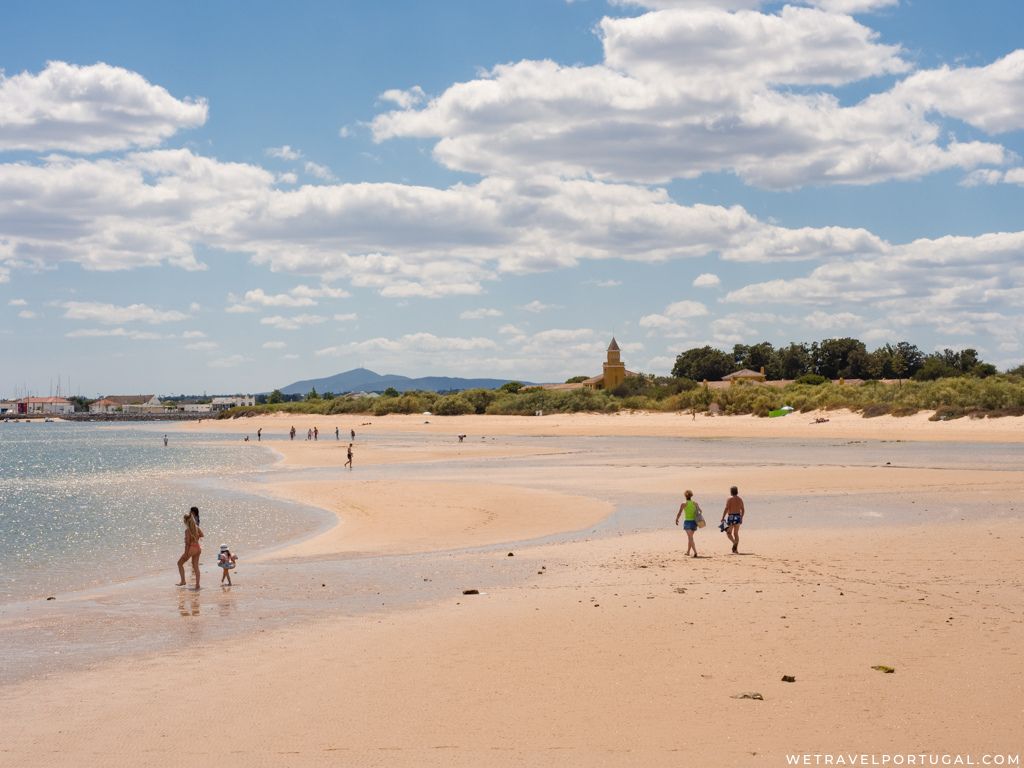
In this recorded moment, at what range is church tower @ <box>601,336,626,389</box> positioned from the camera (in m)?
142

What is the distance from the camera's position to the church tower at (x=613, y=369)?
465 ft

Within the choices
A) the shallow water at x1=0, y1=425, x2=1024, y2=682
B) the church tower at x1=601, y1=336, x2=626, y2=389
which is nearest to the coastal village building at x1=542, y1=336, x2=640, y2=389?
the church tower at x1=601, y1=336, x2=626, y2=389

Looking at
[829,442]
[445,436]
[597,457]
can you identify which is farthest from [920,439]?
[445,436]

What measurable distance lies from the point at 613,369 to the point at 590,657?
132720 mm

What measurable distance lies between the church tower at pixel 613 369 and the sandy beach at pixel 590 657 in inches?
4547

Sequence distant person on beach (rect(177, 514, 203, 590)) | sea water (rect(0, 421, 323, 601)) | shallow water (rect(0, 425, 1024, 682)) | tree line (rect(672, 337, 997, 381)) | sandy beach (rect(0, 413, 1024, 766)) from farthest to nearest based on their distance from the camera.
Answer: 1. tree line (rect(672, 337, 997, 381))
2. sea water (rect(0, 421, 323, 601))
3. distant person on beach (rect(177, 514, 203, 590))
4. shallow water (rect(0, 425, 1024, 682))
5. sandy beach (rect(0, 413, 1024, 766))

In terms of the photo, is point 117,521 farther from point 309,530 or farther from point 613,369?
point 613,369

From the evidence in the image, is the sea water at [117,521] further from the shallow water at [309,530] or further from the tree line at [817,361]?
the tree line at [817,361]

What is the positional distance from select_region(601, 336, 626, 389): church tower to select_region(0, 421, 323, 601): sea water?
89.7 metres

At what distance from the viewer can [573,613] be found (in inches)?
529

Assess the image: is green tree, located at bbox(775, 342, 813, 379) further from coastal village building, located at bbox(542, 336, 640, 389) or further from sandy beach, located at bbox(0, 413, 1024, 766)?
sandy beach, located at bbox(0, 413, 1024, 766)

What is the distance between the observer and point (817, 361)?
144625 millimetres

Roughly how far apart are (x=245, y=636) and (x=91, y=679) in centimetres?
236

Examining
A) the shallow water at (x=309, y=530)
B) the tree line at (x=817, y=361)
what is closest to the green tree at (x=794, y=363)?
the tree line at (x=817, y=361)
